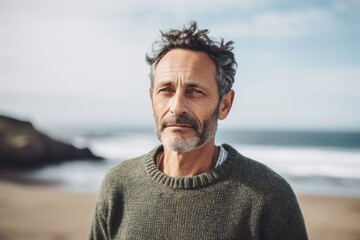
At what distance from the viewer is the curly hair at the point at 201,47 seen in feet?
4.28

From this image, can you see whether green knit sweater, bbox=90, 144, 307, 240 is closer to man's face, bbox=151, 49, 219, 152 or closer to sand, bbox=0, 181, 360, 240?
man's face, bbox=151, 49, 219, 152

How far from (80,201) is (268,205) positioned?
450 centimetres

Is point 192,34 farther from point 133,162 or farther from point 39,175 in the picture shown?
point 39,175

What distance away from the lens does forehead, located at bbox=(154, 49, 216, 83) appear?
1.29m

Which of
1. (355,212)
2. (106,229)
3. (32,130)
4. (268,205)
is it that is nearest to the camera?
(268,205)

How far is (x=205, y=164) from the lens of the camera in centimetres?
139

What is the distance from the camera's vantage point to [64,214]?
4734 mm

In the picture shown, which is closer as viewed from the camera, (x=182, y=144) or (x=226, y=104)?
(x=182, y=144)

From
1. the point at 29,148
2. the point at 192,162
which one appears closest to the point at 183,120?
the point at 192,162

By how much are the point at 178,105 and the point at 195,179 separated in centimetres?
27

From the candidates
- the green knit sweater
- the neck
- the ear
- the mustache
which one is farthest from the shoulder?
the ear

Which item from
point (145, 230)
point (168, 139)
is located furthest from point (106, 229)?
point (168, 139)

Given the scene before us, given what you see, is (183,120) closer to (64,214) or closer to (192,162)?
(192,162)

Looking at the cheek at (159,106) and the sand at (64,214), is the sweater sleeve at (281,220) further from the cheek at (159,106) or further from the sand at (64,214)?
the sand at (64,214)
